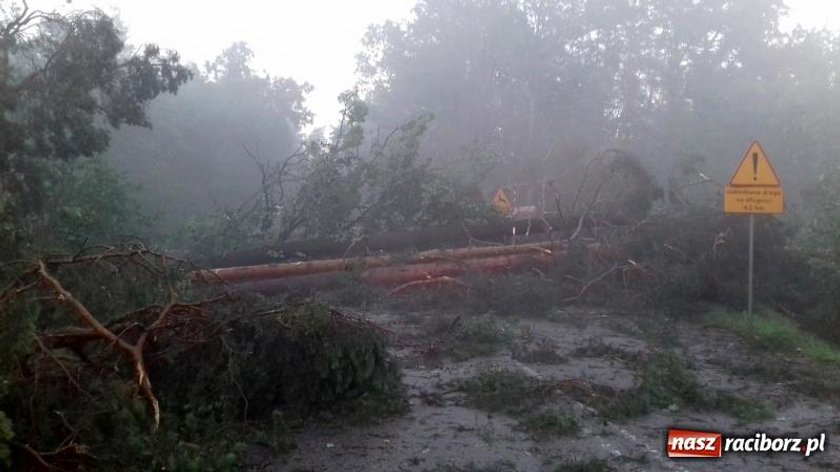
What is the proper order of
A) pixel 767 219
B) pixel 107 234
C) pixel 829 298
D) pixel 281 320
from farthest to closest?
pixel 107 234
pixel 767 219
pixel 829 298
pixel 281 320

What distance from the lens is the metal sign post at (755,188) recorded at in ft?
33.7

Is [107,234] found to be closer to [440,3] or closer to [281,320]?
[281,320]

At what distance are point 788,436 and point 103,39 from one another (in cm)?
1135

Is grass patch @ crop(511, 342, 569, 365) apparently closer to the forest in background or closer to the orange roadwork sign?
the forest in background

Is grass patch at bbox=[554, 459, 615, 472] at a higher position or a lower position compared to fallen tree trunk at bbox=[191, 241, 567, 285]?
lower

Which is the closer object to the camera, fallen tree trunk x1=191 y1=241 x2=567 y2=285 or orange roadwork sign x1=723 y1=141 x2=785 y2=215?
orange roadwork sign x1=723 y1=141 x2=785 y2=215

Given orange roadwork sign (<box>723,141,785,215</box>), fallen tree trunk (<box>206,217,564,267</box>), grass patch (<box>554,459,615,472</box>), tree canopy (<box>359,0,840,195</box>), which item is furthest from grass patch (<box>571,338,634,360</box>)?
tree canopy (<box>359,0,840,195</box>)

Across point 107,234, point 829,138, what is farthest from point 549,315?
point 829,138

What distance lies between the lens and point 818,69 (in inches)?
1176

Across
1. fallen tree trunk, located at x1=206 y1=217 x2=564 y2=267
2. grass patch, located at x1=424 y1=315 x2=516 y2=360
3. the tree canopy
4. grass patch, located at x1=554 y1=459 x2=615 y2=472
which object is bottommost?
grass patch, located at x1=554 y1=459 x2=615 y2=472

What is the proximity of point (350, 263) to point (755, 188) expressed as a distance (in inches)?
219

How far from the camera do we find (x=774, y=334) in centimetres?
986

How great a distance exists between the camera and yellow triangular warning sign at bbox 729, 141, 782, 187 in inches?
405
